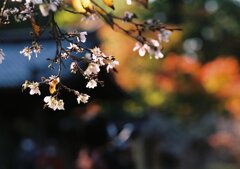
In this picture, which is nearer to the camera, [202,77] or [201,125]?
[202,77]

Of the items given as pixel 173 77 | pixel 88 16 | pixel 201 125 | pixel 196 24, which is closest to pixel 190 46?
pixel 196 24

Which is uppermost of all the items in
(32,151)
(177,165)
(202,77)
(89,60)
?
(89,60)

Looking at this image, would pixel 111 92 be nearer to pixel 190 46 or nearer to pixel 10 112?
pixel 10 112

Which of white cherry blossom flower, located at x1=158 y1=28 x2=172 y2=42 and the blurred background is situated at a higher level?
white cherry blossom flower, located at x1=158 y1=28 x2=172 y2=42

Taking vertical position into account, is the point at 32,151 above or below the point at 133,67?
above

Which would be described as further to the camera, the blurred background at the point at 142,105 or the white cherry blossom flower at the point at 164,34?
the blurred background at the point at 142,105

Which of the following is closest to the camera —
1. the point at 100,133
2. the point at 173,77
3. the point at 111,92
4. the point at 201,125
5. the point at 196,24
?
the point at 100,133

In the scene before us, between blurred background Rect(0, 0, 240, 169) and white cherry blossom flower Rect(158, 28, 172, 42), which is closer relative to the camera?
white cherry blossom flower Rect(158, 28, 172, 42)

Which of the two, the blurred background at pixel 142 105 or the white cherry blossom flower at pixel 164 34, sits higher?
the white cherry blossom flower at pixel 164 34
